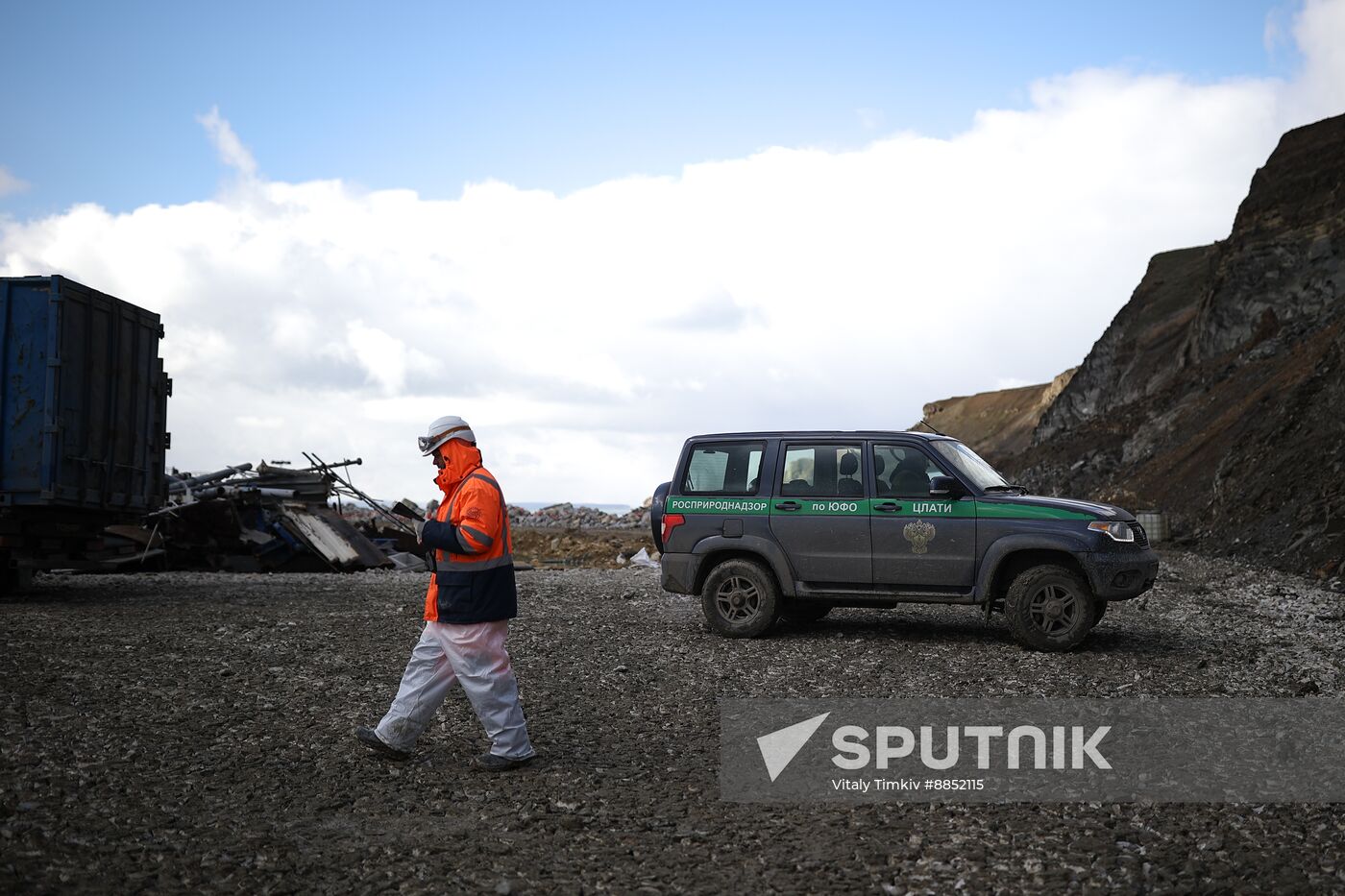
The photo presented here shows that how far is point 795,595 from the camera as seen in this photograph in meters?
11.4

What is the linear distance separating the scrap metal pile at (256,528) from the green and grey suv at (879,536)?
9.98 metres

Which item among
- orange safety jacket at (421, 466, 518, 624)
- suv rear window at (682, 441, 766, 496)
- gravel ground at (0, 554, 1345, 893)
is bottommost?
gravel ground at (0, 554, 1345, 893)

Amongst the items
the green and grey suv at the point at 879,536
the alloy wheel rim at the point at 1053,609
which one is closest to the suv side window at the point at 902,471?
the green and grey suv at the point at 879,536

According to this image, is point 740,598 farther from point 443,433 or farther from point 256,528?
point 256,528

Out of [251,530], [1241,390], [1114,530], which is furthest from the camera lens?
[1241,390]

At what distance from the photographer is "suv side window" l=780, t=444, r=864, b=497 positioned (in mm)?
11352

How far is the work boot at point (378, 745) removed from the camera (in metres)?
6.55

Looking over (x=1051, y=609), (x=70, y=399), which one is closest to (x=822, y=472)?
(x=1051, y=609)

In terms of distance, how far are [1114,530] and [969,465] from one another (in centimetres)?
152

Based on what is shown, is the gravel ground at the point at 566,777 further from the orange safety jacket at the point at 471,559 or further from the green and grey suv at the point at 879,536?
the orange safety jacket at the point at 471,559

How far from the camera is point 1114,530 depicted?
10.4 metres

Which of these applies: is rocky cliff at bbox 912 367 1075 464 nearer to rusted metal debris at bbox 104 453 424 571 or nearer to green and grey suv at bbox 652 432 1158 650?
rusted metal debris at bbox 104 453 424 571

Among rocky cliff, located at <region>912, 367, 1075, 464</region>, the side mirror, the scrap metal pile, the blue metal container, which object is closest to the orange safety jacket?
the side mirror

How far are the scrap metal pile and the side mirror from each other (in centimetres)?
1199
